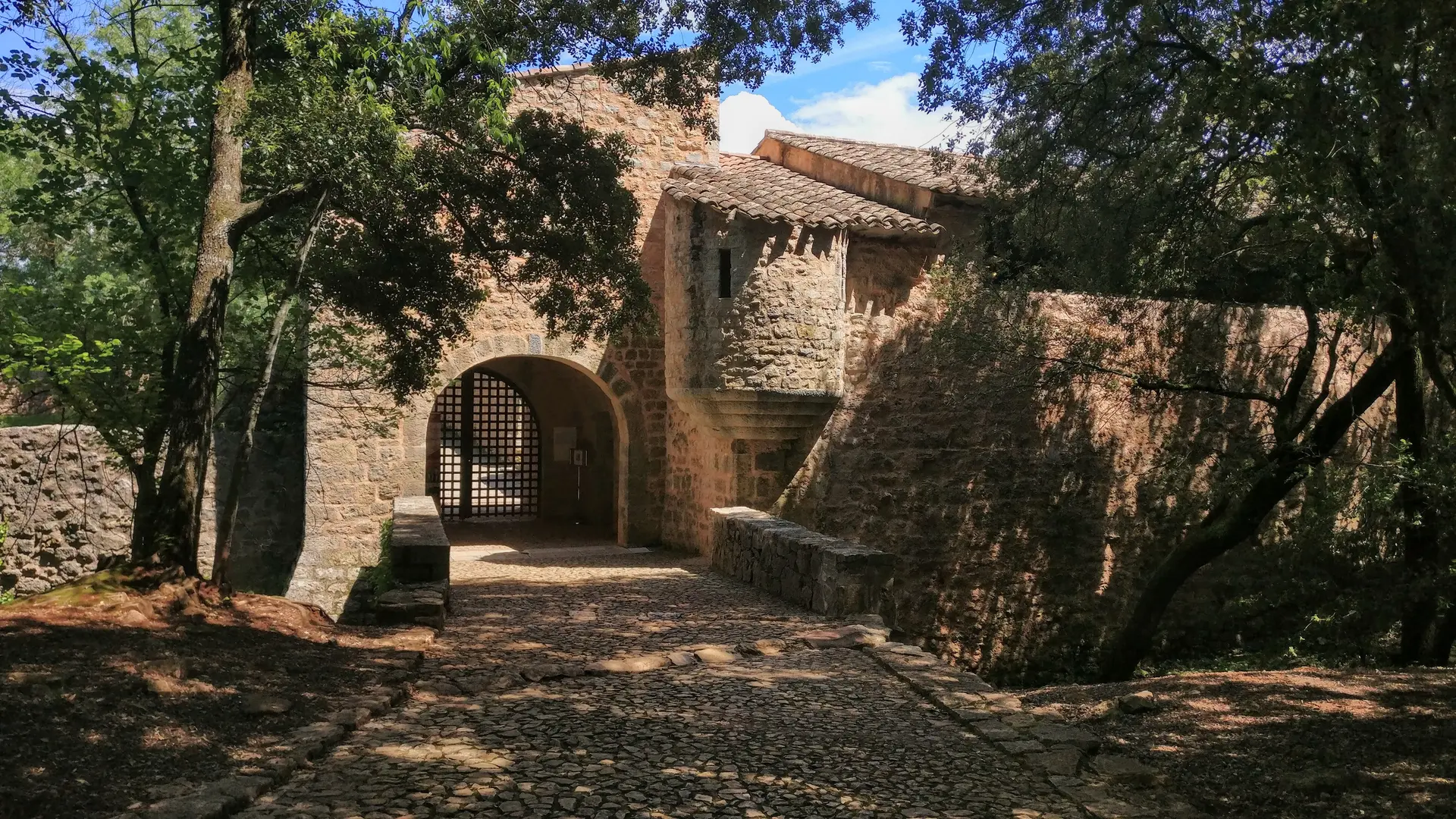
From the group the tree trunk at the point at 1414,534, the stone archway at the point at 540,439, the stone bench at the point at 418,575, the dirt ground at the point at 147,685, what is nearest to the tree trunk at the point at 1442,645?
the tree trunk at the point at 1414,534

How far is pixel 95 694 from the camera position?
189 inches

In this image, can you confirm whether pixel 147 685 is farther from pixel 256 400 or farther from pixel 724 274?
pixel 724 274

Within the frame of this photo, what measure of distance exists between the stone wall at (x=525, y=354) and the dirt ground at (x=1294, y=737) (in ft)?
22.9

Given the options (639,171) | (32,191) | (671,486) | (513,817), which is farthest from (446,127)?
(671,486)

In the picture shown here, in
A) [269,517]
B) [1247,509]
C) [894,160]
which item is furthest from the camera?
[894,160]

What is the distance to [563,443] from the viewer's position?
17.8 meters

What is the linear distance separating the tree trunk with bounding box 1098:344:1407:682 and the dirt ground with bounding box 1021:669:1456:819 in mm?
2485

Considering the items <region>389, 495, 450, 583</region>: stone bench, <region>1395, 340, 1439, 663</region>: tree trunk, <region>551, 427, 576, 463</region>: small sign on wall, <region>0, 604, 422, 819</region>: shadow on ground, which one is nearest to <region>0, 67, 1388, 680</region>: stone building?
<region>1395, 340, 1439, 663</region>: tree trunk

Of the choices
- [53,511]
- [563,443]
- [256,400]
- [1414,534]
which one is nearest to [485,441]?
[563,443]

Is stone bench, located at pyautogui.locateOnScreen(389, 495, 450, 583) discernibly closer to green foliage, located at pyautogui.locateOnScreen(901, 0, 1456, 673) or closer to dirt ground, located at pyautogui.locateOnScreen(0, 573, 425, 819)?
dirt ground, located at pyautogui.locateOnScreen(0, 573, 425, 819)

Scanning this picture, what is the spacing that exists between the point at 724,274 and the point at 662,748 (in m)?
7.62

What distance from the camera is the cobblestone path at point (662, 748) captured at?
4207mm

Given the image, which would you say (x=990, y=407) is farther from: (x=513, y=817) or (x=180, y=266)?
(x=513, y=817)

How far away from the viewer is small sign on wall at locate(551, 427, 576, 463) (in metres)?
17.7
